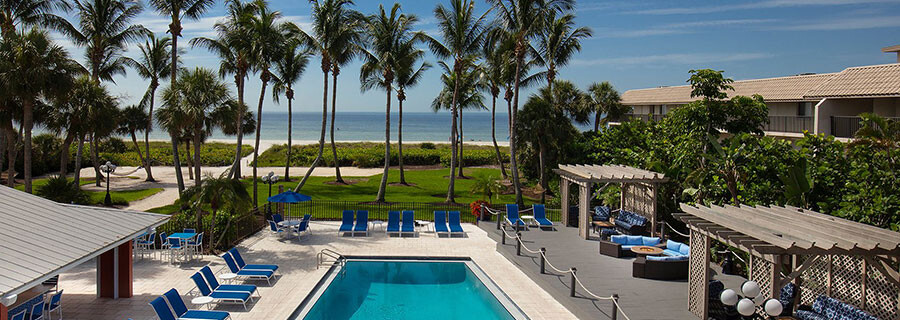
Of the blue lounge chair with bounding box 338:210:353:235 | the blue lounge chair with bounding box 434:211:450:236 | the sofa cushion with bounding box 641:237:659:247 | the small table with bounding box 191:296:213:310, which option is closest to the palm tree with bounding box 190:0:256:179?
the blue lounge chair with bounding box 338:210:353:235

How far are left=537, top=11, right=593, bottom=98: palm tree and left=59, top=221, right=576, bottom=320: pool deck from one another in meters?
12.7

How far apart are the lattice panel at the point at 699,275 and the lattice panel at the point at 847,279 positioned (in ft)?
10.0

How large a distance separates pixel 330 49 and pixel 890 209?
77.2 feet

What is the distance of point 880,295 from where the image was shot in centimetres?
1203

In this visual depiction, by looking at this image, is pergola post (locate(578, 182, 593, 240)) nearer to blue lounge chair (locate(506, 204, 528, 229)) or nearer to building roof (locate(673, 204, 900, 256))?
blue lounge chair (locate(506, 204, 528, 229))

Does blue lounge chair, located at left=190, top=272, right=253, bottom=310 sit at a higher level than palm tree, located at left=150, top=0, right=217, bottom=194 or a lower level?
lower

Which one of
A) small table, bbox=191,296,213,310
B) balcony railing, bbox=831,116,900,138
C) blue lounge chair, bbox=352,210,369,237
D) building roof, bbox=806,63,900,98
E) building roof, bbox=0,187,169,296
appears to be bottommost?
small table, bbox=191,296,213,310

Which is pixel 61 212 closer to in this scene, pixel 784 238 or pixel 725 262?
pixel 784 238

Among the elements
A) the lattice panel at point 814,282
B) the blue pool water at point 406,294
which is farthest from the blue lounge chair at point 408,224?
the lattice panel at point 814,282

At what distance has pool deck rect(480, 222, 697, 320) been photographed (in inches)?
524

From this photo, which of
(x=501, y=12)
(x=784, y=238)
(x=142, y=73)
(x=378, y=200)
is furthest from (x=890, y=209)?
(x=142, y=73)

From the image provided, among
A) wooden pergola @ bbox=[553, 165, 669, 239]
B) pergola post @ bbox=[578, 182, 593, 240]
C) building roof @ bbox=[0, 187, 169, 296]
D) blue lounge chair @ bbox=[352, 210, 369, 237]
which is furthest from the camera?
blue lounge chair @ bbox=[352, 210, 369, 237]

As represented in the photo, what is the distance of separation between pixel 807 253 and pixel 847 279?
328cm

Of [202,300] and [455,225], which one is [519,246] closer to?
[455,225]
